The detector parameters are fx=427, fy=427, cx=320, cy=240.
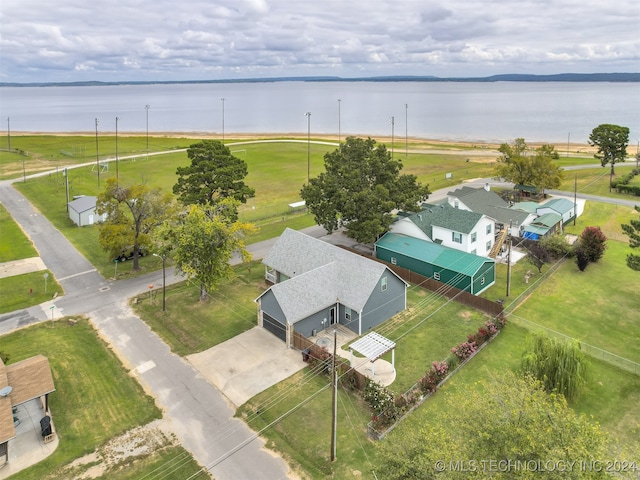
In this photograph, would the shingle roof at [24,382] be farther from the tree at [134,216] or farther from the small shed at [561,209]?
the small shed at [561,209]

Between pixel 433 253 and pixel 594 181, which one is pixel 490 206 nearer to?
pixel 433 253

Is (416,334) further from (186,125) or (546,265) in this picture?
Answer: (186,125)

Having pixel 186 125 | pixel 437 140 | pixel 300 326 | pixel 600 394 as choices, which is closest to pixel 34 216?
pixel 300 326

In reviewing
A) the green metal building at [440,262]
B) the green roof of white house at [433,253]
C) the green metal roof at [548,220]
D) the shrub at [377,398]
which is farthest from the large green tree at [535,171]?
the shrub at [377,398]

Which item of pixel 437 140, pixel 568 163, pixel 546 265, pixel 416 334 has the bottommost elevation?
pixel 416 334

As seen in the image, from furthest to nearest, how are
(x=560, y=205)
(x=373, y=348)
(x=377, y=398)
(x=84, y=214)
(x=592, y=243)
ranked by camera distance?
(x=560, y=205), (x=84, y=214), (x=592, y=243), (x=373, y=348), (x=377, y=398)

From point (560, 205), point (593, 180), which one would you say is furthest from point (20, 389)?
point (593, 180)
